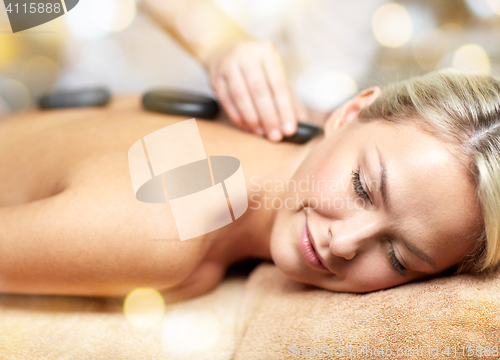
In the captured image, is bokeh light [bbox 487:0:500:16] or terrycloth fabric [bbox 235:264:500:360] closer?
terrycloth fabric [bbox 235:264:500:360]

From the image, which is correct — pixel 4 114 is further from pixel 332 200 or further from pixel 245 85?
pixel 332 200

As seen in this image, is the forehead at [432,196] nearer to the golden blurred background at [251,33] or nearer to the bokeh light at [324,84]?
the golden blurred background at [251,33]

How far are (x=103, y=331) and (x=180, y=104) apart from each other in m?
0.50

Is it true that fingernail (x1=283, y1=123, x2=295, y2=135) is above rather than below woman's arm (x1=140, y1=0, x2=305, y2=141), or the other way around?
below

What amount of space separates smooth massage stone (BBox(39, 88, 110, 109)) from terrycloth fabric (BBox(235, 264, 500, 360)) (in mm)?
686

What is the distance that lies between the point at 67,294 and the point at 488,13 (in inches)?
64.0

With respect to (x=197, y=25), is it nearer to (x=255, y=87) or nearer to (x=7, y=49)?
(x=255, y=87)

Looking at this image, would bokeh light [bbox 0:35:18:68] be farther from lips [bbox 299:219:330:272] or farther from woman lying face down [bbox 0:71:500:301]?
lips [bbox 299:219:330:272]

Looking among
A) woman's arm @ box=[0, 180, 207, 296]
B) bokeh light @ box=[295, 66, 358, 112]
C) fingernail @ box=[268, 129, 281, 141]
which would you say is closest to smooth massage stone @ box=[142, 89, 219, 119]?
fingernail @ box=[268, 129, 281, 141]

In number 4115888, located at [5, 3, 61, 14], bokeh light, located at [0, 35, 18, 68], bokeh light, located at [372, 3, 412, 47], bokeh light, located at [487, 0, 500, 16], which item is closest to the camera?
number 4115888, located at [5, 3, 61, 14]

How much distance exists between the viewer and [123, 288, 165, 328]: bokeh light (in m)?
0.64

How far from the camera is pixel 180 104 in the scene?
0.78 m

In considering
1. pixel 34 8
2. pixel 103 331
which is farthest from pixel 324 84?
pixel 103 331

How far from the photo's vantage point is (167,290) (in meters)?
0.69
